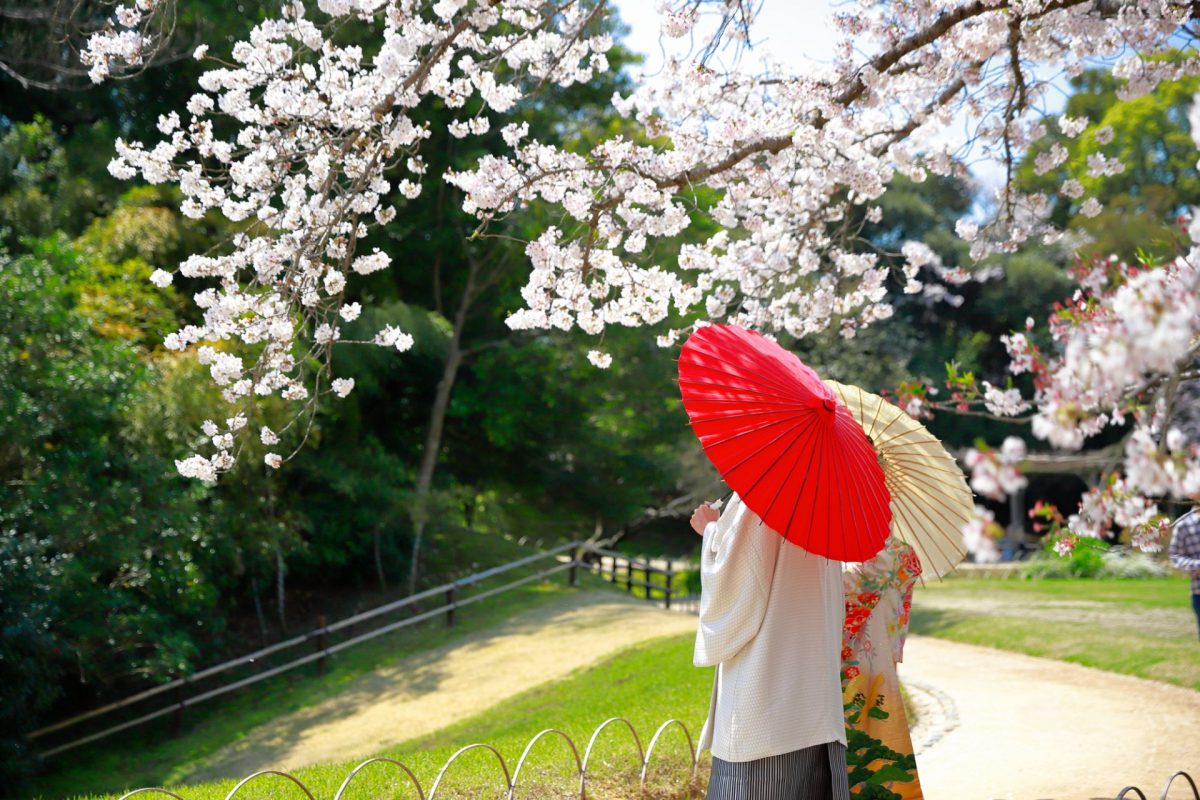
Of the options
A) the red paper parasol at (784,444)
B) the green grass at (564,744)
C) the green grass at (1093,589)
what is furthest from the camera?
the green grass at (1093,589)

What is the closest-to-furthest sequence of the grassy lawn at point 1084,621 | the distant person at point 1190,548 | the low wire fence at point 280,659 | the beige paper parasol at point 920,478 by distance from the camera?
1. the beige paper parasol at point 920,478
2. the distant person at point 1190,548
3. the grassy lawn at point 1084,621
4. the low wire fence at point 280,659

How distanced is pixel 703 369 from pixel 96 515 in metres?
7.28

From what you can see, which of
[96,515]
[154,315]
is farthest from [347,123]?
[154,315]

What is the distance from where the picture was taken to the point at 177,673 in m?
10.0

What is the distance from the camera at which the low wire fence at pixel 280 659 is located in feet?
30.9

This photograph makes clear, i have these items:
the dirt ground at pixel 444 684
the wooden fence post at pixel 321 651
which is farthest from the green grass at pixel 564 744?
the wooden fence post at pixel 321 651

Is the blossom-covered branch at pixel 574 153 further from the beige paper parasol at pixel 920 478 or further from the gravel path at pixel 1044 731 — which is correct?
the gravel path at pixel 1044 731

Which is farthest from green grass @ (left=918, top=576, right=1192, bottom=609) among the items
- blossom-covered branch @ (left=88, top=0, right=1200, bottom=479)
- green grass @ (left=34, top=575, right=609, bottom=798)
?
blossom-covered branch @ (left=88, top=0, right=1200, bottom=479)

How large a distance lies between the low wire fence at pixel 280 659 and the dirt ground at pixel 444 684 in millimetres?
771

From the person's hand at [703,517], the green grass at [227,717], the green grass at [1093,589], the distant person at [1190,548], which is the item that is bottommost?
the green grass at [227,717]

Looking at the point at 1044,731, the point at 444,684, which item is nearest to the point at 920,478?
the point at 1044,731

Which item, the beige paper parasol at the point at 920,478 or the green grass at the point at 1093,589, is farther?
the green grass at the point at 1093,589

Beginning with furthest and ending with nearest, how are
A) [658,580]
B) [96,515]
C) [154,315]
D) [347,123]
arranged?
[658,580], [154,315], [96,515], [347,123]

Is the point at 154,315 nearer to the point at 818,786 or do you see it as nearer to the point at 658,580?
the point at 818,786
